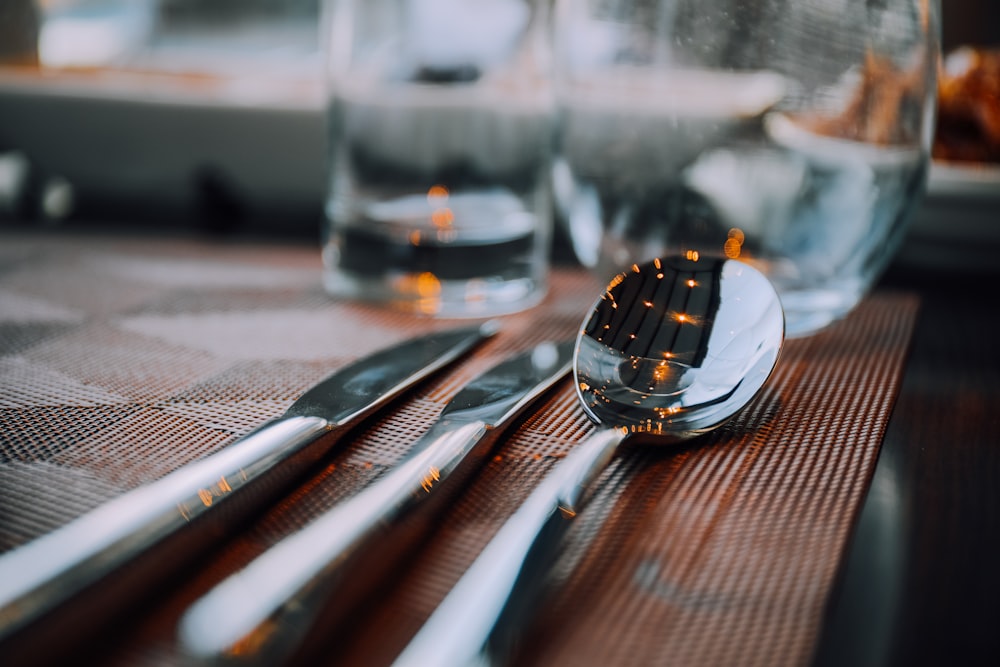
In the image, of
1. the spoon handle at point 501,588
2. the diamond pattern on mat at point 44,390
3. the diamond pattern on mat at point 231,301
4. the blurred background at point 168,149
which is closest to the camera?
the spoon handle at point 501,588

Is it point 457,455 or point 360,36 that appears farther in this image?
point 360,36

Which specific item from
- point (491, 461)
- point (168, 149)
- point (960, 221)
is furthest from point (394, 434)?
point (168, 149)

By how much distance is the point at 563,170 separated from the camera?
13.5 inches

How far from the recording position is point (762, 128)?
0.30 m

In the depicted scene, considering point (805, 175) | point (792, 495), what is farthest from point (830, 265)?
point (792, 495)

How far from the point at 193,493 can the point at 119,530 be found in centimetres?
2

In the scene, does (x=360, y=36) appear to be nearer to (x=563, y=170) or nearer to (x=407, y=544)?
(x=563, y=170)

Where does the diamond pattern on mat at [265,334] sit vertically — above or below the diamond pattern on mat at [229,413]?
below

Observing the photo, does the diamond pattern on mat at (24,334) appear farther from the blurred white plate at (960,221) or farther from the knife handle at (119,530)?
the blurred white plate at (960,221)

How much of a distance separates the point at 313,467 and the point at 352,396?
0.03 meters

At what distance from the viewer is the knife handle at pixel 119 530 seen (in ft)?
0.45

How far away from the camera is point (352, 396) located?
23cm

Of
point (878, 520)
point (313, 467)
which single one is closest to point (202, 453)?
point (313, 467)

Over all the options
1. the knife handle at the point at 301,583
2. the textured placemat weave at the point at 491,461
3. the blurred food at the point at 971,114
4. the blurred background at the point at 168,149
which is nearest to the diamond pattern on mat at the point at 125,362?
the textured placemat weave at the point at 491,461
